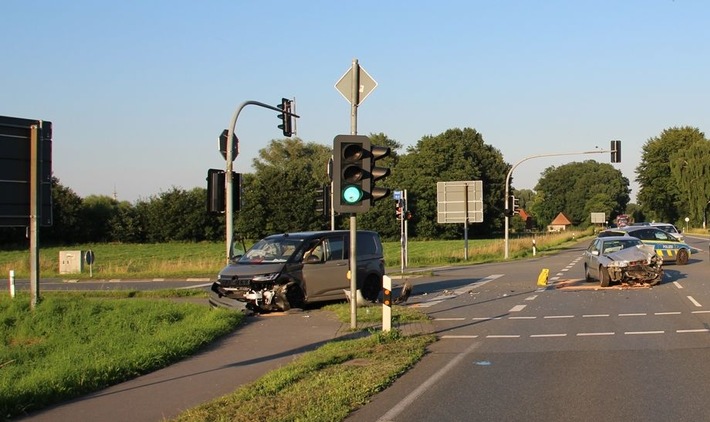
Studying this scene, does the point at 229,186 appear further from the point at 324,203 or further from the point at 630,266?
the point at 630,266

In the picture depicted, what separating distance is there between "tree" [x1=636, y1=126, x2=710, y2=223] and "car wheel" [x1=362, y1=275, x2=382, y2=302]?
89.1m

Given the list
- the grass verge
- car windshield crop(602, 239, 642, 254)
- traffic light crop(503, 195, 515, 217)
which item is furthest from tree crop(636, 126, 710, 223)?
the grass verge

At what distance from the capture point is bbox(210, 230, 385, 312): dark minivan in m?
15.8

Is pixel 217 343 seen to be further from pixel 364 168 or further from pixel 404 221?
pixel 404 221

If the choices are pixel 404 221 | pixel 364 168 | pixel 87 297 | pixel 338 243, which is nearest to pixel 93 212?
pixel 404 221

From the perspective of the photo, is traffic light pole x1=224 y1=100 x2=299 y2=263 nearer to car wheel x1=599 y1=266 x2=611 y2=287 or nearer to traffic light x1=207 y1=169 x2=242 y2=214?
traffic light x1=207 y1=169 x2=242 y2=214

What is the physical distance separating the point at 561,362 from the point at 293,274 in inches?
302

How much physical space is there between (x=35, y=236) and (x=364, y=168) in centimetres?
947

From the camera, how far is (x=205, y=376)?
9172mm

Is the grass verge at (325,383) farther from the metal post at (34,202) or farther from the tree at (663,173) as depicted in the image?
the tree at (663,173)

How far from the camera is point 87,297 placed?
2127cm

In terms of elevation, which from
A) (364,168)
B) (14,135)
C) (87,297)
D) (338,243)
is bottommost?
(87,297)

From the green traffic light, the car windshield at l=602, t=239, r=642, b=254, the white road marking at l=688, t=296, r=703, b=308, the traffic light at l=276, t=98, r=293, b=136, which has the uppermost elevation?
the traffic light at l=276, t=98, r=293, b=136

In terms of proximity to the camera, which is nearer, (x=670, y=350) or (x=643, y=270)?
(x=670, y=350)
